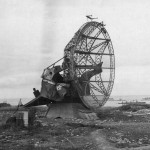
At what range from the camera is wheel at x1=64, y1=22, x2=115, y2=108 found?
29.2 metres

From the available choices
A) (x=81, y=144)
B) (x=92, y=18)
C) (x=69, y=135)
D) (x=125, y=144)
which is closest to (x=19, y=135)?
(x=69, y=135)

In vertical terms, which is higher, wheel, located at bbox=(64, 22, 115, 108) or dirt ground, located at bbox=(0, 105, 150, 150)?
wheel, located at bbox=(64, 22, 115, 108)

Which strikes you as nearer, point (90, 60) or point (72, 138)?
point (72, 138)

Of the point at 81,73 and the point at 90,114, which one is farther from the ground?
the point at 81,73

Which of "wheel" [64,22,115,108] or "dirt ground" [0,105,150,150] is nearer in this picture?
"dirt ground" [0,105,150,150]

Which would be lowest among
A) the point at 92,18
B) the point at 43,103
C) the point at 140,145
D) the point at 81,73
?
the point at 140,145

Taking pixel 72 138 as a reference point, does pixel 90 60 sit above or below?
above

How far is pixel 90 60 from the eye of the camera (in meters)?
31.0

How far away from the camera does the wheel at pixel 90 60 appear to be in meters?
29.2

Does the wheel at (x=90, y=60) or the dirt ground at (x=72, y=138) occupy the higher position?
the wheel at (x=90, y=60)

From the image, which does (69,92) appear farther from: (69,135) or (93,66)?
(69,135)

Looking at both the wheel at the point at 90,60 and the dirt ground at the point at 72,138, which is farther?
Result: the wheel at the point at 90,60

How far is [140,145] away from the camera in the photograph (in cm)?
1627

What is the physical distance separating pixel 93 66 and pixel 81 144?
15.1 meters
